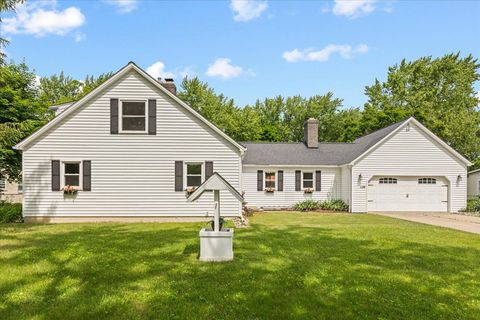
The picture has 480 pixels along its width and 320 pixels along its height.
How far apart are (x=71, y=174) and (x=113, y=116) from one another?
3375 mm

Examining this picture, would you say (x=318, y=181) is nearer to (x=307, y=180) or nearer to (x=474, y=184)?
Answer: (x=307, y=180)

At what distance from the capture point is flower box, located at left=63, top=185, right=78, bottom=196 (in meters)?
14.2

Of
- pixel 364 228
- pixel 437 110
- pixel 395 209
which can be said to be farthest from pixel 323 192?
pixel 437 110

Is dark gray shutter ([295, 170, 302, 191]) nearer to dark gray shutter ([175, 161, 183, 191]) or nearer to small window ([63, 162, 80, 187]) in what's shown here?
dark gray shutter ([175, 161, 183, 191])

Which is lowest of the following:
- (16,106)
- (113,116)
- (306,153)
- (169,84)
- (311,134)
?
(306,153)

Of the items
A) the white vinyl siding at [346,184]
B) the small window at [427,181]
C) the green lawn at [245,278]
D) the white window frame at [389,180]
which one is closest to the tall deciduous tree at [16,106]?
the green lawn at [245,278]

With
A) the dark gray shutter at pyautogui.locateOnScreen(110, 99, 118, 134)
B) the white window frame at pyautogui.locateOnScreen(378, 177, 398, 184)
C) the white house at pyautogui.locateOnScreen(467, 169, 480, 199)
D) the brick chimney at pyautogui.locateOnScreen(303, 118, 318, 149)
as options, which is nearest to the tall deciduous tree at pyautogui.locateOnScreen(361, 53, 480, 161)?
the white house at pyautogui.locateOnScreen(467, 169, 480, 199)

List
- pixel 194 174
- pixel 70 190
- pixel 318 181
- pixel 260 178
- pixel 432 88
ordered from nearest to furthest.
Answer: pixel 70 190
pixel 194 174
pixel 260 178
pixel 318 181
pixel 432 88

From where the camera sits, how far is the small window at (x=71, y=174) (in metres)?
14.5

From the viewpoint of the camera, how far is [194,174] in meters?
15.1

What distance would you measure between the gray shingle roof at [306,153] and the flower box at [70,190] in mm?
10869

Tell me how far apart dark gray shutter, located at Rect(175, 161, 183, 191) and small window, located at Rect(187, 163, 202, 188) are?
38 centimetres

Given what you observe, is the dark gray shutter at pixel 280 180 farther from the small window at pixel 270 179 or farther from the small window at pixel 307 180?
the small window at pixel 307 180

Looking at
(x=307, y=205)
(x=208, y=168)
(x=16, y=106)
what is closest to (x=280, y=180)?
(x=307, y=205)
